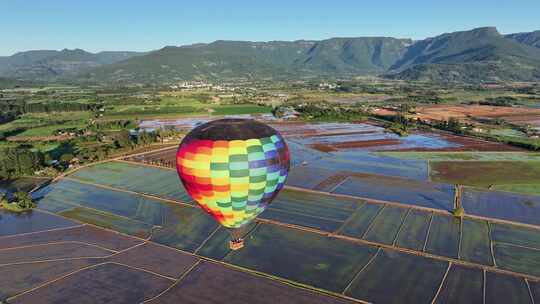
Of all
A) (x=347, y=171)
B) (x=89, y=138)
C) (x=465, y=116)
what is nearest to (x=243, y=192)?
(x=347, y=171)

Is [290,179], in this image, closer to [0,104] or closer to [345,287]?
[345,287]

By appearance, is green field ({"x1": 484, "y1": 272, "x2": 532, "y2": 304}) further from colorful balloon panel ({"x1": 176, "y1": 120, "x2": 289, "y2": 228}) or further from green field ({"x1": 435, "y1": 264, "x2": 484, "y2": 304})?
colorful balloon panel ({"x1": 176, "y1": 120, "x2": 289, "y2": 228})

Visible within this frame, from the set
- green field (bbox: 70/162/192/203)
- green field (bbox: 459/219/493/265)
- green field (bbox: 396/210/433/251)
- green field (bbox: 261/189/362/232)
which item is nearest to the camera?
green field (bbox: 459/219/493/265)

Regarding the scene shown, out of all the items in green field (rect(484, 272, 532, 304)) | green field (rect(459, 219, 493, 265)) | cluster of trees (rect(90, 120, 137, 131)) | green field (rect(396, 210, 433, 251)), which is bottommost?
green field (rect(484, 272, 532, 304))

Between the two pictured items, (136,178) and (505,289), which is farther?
(136,178)

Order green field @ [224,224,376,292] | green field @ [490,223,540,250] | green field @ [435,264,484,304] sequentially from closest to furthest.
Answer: green field @ [435,264,484,304] → green field @ [224,224,376,292] → green field @ [490,223,540,250]

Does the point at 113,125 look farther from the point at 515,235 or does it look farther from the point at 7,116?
the point at 515,235

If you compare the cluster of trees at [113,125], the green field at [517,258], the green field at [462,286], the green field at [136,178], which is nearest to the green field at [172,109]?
the cluster of trees at [113,125]

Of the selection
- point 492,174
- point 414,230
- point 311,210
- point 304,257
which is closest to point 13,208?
point 311,210

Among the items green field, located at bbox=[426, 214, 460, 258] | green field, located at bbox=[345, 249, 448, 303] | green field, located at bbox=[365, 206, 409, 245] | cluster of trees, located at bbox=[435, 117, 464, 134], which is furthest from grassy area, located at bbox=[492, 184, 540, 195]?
cluster of trees, located at bbox=[435, 117, 464, 134]
